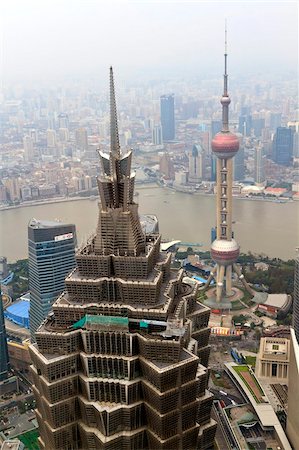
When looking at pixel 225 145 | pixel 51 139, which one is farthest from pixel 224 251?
pixel 51 139

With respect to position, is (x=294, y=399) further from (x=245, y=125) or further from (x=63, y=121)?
(x=245, y=125)

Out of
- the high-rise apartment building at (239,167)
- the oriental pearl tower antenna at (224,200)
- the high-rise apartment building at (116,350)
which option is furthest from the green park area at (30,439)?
the high-rise apartment building at (239,167)

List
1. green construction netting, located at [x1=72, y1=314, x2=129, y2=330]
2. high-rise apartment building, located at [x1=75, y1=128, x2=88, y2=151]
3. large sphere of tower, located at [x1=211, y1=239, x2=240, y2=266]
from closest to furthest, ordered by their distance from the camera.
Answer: green construction netting, located at [x1=72, y1=314, x2=129, y2=330]
large sphere of tower, located at [x1=211, y1=239, x2=240, y2=266]
high-rise apartment building, located at [x1=75, y1=128, x2=88, y2=151]

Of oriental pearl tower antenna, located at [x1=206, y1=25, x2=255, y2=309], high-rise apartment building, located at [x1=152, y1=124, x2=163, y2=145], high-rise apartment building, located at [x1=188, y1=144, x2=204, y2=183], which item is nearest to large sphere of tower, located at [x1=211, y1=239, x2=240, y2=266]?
oriental pearl tower antenna, located at [x1=206, y1=25, x2=255, y2=309]

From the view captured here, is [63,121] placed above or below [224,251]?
above

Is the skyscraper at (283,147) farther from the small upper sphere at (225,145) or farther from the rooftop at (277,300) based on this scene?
the rooftop at (277,300)

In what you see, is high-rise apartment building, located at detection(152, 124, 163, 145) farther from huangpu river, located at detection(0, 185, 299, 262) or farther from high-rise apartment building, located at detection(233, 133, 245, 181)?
high-rise apartment building, located at detection(233, 133, 245, 181)

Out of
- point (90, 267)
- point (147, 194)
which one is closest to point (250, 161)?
point (147, 194)
